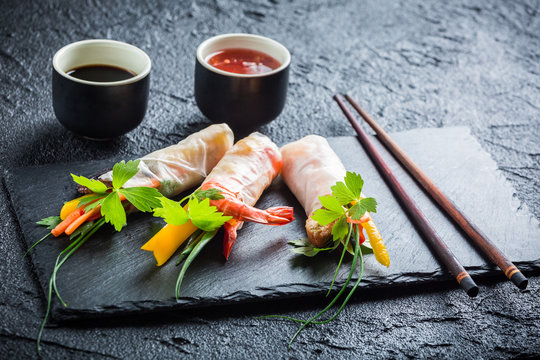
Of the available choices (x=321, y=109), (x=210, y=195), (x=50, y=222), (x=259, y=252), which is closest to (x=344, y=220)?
(x=259, y=252)

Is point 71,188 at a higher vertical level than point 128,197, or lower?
lower

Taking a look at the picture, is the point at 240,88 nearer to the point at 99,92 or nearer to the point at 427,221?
the point at 99,92

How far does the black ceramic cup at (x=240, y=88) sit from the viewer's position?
8.40 ft

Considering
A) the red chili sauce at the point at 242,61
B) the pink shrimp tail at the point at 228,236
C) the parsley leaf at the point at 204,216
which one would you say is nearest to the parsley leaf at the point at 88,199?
the parsley leaf at the point at 204,216

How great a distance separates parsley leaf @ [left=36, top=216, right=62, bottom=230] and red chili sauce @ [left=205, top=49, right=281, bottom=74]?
3.00 feet

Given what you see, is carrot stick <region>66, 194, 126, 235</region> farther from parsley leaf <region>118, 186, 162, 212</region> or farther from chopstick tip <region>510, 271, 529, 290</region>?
chopstick tip <region>510, 271, 529, 290</region>

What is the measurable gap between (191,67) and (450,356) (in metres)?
1.93

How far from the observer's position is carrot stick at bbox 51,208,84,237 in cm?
208

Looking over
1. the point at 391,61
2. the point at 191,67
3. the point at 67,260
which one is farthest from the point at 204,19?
the point at 67,260

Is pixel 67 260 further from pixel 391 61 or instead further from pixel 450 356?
pixel 391 61

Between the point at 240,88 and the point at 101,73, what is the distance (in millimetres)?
540

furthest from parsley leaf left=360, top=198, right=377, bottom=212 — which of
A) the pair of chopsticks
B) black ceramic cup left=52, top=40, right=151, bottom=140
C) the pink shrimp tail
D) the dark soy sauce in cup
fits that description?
the dark soy sauce in cup

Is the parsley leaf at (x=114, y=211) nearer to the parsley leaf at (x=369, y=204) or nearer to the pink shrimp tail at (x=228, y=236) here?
the pink shrimp tail at (x=228, y=236)

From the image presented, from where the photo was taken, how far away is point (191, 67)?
324cm
